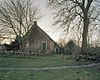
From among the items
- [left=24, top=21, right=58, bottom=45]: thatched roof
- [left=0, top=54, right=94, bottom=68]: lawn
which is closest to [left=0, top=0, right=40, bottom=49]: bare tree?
[left=24, top=21, right=58, bottom=45]: thatched roof

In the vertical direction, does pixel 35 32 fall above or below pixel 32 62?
above

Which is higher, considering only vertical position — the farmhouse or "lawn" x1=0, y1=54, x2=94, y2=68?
the farmhouse

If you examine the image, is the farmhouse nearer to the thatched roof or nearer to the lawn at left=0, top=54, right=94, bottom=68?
the thatched roof

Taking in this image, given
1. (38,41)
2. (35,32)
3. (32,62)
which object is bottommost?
(32,62)

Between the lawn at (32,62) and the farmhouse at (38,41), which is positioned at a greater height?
the farmhouse at (38,41)

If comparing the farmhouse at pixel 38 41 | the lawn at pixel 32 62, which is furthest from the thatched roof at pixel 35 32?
the lawn at pixel 32 62

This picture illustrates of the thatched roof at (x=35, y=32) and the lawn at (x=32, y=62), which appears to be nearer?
the lawn at (x=32, y=62)

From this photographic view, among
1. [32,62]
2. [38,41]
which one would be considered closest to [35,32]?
[38,41]

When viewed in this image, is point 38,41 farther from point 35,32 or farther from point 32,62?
point 32,62

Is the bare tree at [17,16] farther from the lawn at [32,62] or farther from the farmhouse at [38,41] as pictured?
the lawn at [32,62]

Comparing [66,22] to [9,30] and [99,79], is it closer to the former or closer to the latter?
[99,79]

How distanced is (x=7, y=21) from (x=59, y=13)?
1772 centimetres

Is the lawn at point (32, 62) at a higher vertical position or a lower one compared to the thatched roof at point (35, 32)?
lower

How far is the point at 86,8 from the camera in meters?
28.5
